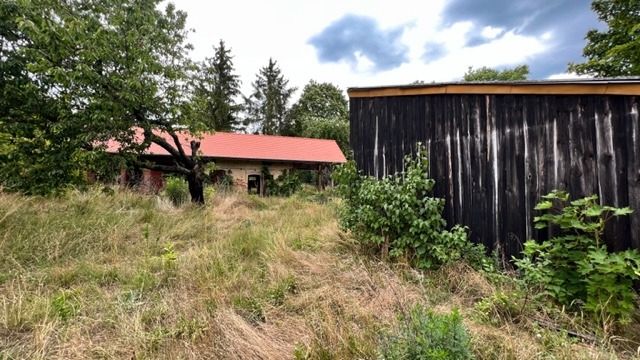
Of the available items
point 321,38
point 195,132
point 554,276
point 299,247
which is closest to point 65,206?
point 195,132

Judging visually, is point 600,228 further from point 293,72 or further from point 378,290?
point 293,72

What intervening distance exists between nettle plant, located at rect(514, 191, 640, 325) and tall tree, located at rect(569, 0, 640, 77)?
423 inches

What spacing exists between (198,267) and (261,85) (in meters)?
32.7

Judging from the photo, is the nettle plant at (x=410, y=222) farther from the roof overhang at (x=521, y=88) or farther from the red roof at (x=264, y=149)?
the red roof at (x=264, y=149)

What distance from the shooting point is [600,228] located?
310cm

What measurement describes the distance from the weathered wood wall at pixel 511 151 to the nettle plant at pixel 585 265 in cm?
23

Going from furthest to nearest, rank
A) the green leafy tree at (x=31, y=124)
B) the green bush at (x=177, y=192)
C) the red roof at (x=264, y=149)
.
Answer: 1. the red roof at (x=264, y=149)
2. the green bush at (x=177, y=192)
3. the green leafy tree at (x=31, y=124)

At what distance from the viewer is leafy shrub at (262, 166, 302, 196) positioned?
56.4ft

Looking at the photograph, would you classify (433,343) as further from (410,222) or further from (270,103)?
(270,103)

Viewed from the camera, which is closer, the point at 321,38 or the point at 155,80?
the point at 155,80

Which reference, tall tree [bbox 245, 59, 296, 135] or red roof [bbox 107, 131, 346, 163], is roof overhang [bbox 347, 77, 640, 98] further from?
tall tree [bbox 245, 59, 296, 135]

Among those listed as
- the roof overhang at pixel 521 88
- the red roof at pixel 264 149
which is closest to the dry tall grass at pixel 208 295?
the roof overhang at pixel 521 88

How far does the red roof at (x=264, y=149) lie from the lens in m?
17.3

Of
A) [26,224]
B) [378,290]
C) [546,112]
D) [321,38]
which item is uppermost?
[321,38]
